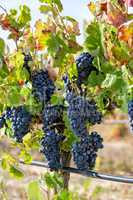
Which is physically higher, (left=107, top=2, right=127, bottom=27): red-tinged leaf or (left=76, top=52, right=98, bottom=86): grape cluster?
(left=107, top=2, right=127, bottom=27): red-tinged leaf

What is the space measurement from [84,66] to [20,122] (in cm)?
26

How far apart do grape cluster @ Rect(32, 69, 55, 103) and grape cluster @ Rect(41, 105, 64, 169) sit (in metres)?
0.03

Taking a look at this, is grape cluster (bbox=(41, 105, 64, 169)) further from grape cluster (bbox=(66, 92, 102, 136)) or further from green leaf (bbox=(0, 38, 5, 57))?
green leaf (bbox=(0, 38, 5, 57))

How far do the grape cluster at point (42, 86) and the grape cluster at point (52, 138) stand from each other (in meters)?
0.03

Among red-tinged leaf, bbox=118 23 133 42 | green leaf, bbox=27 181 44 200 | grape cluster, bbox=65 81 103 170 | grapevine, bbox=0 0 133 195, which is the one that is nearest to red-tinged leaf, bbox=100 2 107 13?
grapevine, bbox=0 0 133 195

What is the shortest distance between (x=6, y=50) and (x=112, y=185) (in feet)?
13.6

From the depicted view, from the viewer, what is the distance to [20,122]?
186cm

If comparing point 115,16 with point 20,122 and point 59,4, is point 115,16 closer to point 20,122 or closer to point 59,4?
point 59,4

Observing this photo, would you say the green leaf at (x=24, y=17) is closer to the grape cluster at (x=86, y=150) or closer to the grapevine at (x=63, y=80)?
the grapevine at (x=63, y=80)

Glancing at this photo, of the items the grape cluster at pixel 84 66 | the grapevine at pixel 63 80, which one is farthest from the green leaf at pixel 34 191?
the grape cluster at pixel 84 66

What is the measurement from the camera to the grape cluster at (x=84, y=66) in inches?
68.0

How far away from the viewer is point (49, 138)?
6.02ft

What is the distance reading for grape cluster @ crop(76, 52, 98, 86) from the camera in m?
1.73

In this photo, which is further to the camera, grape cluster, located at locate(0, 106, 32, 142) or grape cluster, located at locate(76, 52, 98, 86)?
grape cluster, located at locate(0, 106, 32, 142)
